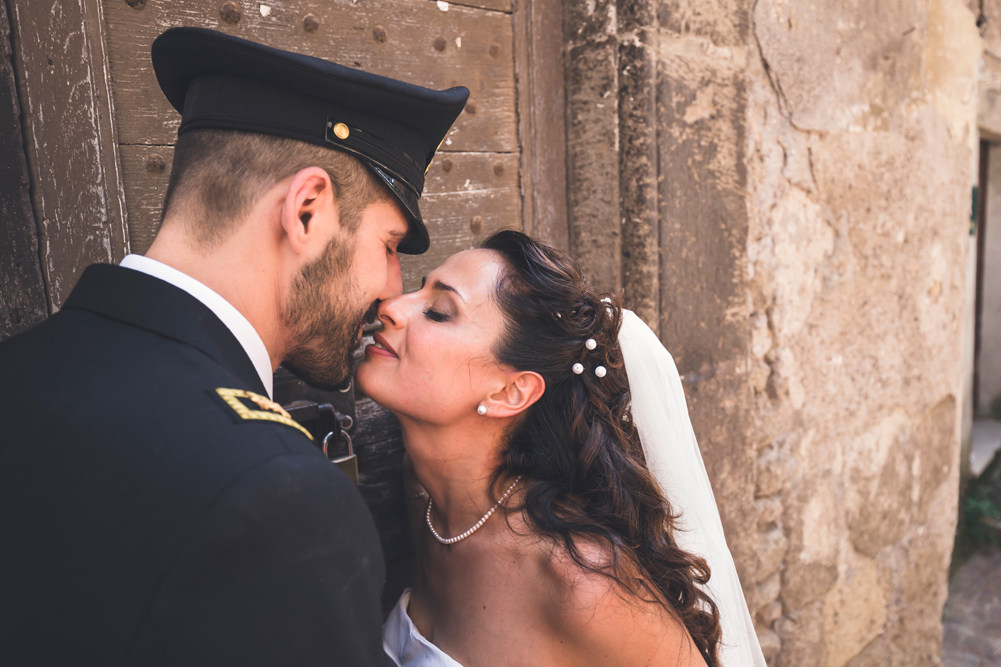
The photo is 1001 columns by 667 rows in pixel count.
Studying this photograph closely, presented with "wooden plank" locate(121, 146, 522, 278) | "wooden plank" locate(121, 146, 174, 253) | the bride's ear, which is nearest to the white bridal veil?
the bride's ear

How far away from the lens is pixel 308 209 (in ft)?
3.86

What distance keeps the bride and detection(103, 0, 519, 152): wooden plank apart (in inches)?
20.5

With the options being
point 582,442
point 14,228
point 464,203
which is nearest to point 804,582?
point 582,442

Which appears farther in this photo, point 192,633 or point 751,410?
point 751,410

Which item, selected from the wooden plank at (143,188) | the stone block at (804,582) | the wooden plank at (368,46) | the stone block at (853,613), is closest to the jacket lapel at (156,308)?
the wooden plank at (143,188)

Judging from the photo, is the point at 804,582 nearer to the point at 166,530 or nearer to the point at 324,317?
the point at 324,317

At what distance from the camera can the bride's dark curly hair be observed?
160cm

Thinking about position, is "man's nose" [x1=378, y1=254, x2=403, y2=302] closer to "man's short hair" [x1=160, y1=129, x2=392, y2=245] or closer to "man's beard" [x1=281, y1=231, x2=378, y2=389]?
"man's beard" [x1=281, y1=231, x2=378, y2=389]

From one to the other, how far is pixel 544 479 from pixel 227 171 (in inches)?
40.3

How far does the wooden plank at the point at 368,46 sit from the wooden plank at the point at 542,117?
0.05 meters

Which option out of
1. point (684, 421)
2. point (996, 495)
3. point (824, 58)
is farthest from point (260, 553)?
point (996, 495)

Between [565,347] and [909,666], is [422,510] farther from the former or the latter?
[909,666]

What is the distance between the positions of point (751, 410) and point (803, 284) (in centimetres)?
55

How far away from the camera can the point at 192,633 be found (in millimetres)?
771
